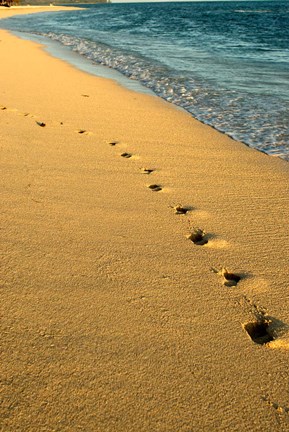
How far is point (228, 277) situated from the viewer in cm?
238

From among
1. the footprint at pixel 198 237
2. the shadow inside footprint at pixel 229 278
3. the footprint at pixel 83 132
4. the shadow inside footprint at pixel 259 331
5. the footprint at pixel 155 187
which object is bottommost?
the shadow inside footprint at pixel 259 331

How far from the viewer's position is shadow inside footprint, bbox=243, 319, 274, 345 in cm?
193

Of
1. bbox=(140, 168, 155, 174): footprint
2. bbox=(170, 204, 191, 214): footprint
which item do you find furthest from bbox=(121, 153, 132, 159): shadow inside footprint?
bbox=(170, 204, 191, 214): footprint

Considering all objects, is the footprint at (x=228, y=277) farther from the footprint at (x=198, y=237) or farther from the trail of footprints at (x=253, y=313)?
the footprint at (x=198, y=237)

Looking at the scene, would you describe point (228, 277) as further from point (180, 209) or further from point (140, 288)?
point (180, 209)

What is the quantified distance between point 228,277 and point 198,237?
47 cm

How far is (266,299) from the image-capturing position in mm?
2191

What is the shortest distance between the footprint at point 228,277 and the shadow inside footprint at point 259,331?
317mm

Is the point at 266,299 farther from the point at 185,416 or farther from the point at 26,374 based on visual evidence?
the point at 26,374

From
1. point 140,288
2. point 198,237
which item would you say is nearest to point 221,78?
point 198,237

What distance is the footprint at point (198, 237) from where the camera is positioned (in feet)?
8.93

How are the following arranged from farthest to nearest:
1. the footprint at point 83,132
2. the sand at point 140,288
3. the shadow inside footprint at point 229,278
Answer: the footprint at point 83,132 → the shadow inside footprint at point 229,278 → the sand at point 140,288

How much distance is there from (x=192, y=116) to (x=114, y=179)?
306 centimetres

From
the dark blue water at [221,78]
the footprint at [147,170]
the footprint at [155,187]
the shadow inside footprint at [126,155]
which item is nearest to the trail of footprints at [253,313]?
the footprint at [155,187]
